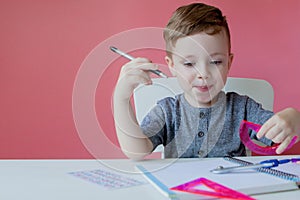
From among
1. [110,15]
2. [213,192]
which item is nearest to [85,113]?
[213,192]

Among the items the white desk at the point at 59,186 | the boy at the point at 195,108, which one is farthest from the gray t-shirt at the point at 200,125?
the white desk at the point at 59,186

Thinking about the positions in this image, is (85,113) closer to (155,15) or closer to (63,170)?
(63,170)

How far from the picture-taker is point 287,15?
114cm

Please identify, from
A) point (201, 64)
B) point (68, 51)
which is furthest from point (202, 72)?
point (68, 51)

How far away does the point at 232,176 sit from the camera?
1.63 feet

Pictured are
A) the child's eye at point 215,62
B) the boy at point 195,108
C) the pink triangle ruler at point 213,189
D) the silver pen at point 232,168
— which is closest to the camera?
the pink triangle ruler at point 213,189

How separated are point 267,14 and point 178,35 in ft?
1.58

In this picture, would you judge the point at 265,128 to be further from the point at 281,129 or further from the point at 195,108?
the point at 195,108

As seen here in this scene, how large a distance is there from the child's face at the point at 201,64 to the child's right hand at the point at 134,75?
0.31ft

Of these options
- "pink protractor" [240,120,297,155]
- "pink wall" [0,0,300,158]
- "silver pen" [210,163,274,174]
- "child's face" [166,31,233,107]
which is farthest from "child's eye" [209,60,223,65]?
"pink wall" [0,0,300,158]

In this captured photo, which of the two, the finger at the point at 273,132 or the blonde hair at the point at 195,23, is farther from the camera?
the blonde hair at the point at 195,23

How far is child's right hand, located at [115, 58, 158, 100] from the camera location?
24.0 inches

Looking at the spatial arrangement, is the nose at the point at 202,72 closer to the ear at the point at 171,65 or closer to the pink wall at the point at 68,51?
the ear at the point at 171,65

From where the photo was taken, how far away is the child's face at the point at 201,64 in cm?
71
